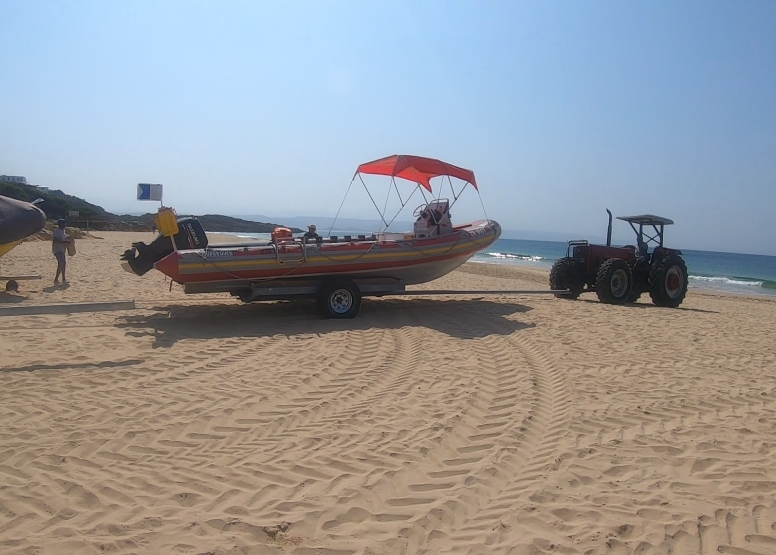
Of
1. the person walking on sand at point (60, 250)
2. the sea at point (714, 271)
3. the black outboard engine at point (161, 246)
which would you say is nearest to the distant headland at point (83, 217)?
the sea at point (714, 271)

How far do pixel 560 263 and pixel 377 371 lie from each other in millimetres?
7921

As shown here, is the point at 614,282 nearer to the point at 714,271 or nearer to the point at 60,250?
the point at 60,250

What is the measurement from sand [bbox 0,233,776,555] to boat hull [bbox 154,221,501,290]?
0.93m

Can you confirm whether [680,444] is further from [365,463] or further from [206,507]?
[206,507]

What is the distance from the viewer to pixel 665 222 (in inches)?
526

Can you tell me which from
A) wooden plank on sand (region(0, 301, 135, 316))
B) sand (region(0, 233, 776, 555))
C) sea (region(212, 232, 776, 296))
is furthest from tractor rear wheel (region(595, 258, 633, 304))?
wooden plank on sand (region(0, 301, 135, 316))

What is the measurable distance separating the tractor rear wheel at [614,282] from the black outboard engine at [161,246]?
7817 mm

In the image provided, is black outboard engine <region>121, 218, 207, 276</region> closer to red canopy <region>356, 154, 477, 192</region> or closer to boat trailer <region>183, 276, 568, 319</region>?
boat trailer <region>183, 276, 568, 319</region>

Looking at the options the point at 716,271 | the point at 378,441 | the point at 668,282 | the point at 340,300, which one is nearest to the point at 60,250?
the point at 340,300

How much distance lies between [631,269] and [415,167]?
5.56 m

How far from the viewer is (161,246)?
9.55 meters

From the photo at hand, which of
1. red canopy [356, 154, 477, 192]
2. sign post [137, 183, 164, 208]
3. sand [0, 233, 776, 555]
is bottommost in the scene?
sand [0, 233, 776, 555]

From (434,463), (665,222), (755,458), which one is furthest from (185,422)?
(665,222)

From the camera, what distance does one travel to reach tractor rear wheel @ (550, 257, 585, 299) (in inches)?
520
